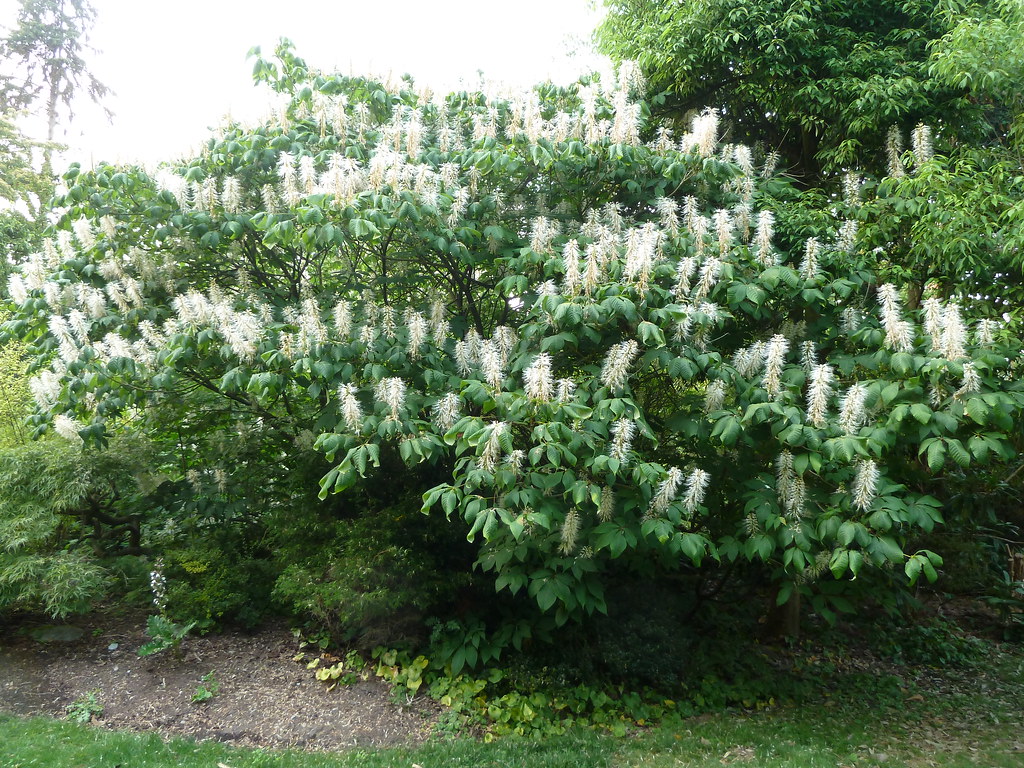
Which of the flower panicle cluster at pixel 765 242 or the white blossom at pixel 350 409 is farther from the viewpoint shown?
the flower panicle cluster at pixel 765 242

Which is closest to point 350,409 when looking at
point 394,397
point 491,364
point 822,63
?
point 394,397

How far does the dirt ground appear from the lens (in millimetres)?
5098

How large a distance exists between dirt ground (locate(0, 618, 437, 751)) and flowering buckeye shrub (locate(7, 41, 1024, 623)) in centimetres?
159

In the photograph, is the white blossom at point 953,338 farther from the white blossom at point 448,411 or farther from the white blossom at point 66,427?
the white blossom at point 66,427

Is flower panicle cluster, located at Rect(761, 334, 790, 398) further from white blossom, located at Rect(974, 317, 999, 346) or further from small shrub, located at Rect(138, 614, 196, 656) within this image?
small shrub, located at Rect(138, 614, 196, 656)

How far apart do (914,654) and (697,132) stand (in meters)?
5.87

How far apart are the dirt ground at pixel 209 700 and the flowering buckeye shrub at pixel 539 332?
159 cm

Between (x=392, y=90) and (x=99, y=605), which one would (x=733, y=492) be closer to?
(x=392, y=90)

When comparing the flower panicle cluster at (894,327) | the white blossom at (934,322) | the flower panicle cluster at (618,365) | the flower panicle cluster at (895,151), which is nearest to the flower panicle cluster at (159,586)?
the flower panicle cluster at (618,365)

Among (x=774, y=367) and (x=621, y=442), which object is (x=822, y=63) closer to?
(x=774, y=367)

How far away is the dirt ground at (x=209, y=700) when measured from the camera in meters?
5.10

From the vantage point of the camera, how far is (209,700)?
5395 mm

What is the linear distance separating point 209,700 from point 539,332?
3799 millimetres

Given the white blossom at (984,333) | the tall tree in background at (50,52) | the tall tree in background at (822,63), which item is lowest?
the white blossom at (984,333)
